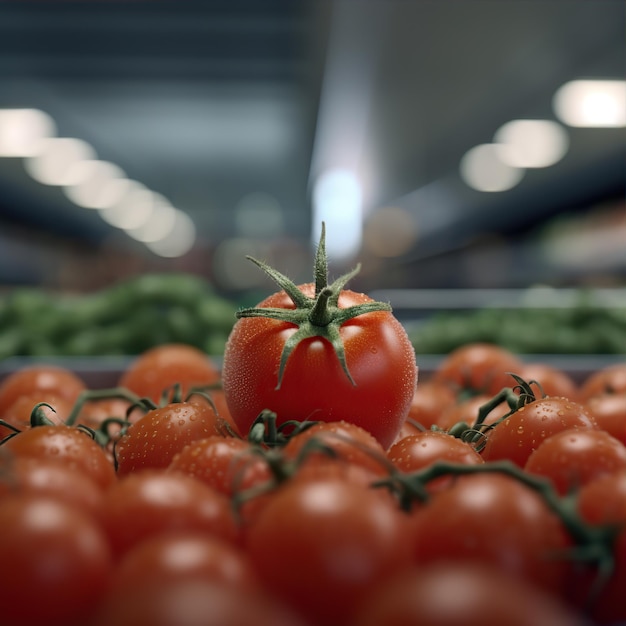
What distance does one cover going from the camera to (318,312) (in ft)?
2.47

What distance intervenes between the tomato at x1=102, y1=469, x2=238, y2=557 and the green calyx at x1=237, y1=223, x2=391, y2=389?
0.22m

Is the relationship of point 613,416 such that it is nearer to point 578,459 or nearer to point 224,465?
point 578,459

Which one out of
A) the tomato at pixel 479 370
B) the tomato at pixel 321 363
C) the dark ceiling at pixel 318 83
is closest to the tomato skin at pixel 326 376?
the tomato at pixel 321 363

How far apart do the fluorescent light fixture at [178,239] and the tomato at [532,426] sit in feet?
58.5

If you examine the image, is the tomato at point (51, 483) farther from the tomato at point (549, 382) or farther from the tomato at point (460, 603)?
the tomato at point (549, 382)

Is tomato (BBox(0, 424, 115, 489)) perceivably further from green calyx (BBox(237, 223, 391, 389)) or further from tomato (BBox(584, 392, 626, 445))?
tomato (BBox(584, 392, 626, 445))

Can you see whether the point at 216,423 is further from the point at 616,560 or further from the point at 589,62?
the point at 589,62

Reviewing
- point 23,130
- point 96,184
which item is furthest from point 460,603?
point 96,184

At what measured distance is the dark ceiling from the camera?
5.01 m

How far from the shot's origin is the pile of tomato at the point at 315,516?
0.37m

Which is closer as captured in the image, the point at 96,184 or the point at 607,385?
the point at 607,385

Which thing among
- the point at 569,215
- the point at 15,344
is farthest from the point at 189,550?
the point at 569,215

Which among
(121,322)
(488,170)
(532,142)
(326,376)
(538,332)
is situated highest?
(532,142)

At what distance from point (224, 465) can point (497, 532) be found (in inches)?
9.3
